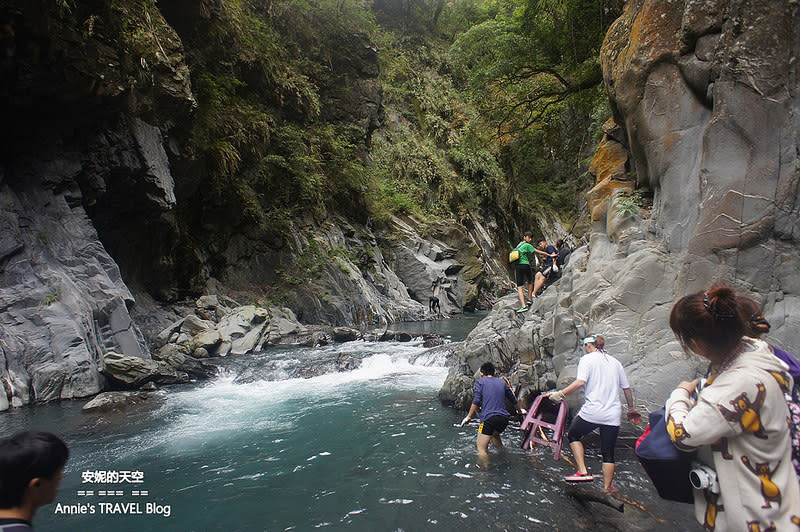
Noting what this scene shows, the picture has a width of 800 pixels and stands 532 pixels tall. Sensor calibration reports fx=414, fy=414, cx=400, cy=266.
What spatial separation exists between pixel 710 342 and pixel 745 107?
19.0 feet

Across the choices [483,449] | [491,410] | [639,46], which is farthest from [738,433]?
[639,46]

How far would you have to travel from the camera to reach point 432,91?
38.2 metres

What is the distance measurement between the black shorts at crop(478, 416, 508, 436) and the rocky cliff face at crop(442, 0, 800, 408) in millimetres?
1608

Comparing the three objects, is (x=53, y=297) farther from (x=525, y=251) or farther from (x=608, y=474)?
(x=608, y=474)

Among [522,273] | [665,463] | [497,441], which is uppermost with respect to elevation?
[522,273]

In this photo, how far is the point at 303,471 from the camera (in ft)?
18.3

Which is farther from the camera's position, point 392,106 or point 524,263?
point 392,106

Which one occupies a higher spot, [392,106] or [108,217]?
[392,106]

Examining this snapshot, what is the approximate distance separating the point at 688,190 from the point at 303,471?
7.07 m

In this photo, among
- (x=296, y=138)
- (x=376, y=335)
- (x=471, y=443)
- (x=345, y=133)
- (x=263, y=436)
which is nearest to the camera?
(x=471, y=443)

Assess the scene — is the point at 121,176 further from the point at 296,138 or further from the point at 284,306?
the point at 296,138

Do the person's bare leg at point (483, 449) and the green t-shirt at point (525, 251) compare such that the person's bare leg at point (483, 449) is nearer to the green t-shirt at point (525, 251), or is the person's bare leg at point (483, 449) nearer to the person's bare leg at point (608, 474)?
the person's bare leg at point (608, 474)

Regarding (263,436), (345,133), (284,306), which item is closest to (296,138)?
(345,133)

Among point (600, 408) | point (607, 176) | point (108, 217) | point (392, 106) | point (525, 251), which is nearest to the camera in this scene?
point (600, 408)
